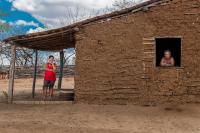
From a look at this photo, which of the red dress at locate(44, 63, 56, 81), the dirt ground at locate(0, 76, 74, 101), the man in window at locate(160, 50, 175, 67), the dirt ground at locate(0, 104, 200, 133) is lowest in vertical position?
the dirt ground at locate(0, 104, 200, 133)

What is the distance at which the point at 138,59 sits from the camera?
1486 cm

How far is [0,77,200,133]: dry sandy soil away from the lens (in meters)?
11.7

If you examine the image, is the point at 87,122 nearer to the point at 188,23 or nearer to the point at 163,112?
the point at 163,112

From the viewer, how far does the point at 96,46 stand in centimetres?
1529

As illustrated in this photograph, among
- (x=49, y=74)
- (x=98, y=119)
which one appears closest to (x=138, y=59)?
(x=98, y=119)

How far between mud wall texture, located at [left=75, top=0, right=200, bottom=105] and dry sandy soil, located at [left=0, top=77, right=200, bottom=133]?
1.42ft

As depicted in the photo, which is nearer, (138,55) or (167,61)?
(138,55)

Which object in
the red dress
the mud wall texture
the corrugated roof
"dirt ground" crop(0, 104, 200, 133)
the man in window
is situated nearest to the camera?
"dirt ground" crop(0, 104, 200, 133)

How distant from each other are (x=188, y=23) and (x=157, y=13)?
38.1 inches

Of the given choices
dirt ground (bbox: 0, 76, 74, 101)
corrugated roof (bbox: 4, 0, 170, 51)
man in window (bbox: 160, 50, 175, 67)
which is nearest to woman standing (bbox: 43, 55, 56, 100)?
corrugated roof (bbox: 4, 0, 170, 51)

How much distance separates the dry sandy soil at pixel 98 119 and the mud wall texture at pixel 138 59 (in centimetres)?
43

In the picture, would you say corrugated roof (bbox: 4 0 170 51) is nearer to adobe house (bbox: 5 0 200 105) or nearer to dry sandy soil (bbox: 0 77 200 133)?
adobe house (bbox: 5 0 200 105)

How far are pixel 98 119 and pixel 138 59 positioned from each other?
276 centimetres

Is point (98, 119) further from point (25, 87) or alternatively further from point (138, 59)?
point (25, 87)
